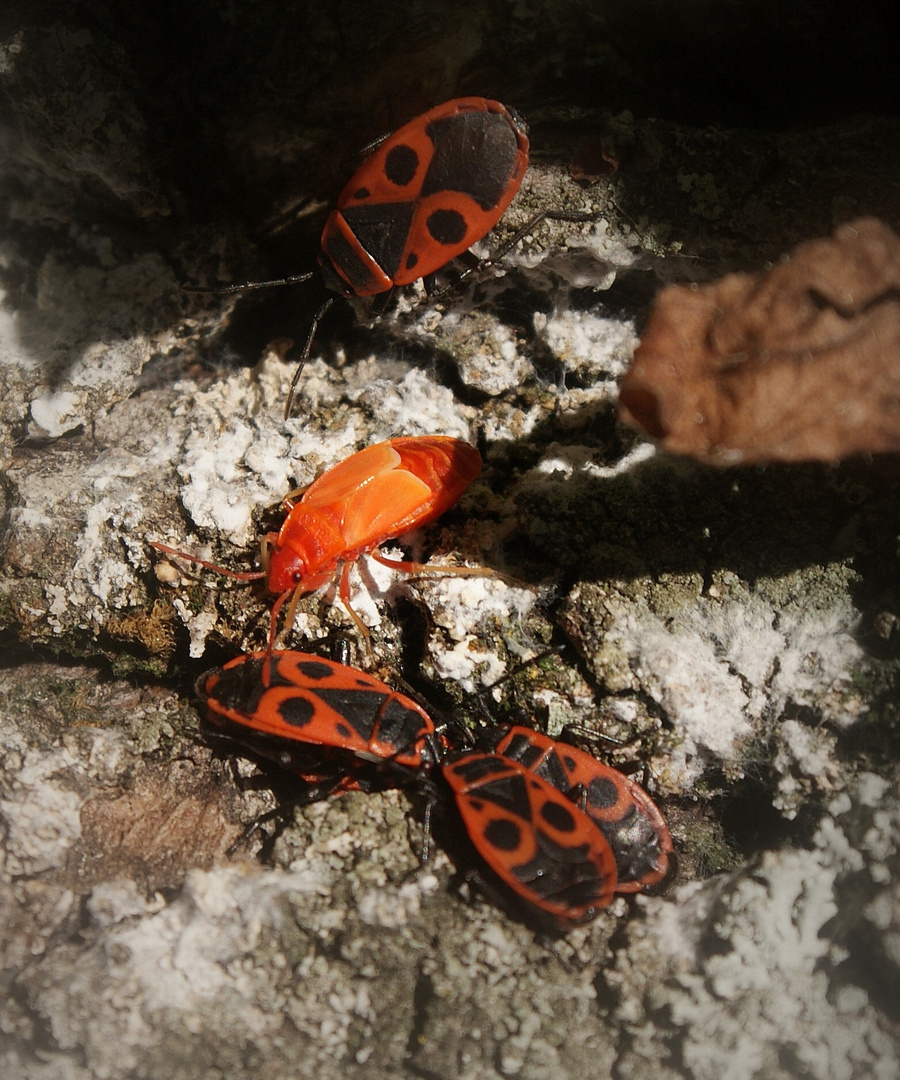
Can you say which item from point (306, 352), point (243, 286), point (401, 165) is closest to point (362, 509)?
point (306, 352)

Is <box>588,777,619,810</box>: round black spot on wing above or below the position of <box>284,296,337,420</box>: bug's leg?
below

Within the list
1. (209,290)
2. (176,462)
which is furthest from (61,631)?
(209,290)

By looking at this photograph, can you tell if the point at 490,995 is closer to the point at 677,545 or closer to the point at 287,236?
the point at 677,545

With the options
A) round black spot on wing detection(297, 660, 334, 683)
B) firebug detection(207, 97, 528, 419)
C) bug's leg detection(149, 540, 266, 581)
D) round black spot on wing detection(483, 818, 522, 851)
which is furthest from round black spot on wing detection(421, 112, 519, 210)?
round black spot on wing detection(483, 818, 522, 851)

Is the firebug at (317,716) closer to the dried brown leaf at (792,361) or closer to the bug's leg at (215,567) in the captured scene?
the bug's leg at (215,567)

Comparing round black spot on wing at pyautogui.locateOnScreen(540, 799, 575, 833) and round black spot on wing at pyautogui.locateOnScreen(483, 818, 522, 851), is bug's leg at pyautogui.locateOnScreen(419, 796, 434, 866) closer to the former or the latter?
round black spot on wing at pyautogui.locateOnScreen(483, 818, 522, 851)

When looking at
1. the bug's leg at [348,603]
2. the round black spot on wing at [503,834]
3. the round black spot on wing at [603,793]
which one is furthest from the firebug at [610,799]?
→ the bug's leg at [348,603]
